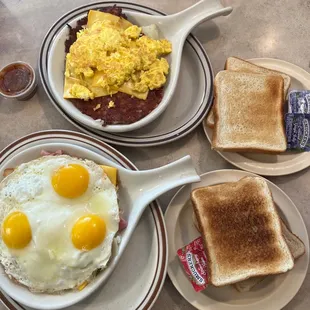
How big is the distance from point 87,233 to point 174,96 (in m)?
0.99

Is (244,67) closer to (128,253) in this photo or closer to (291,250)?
(291,250)

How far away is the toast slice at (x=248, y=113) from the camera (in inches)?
84.4

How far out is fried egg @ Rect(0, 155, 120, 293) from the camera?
68.0 inches

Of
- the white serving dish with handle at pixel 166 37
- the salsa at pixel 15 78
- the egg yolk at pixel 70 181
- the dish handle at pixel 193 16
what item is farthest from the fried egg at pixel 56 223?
the dish handle at pixel 193 16

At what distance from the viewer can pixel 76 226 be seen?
5.74 ft

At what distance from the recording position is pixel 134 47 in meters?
2.16

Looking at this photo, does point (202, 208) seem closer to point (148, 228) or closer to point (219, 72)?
point (148, 228)

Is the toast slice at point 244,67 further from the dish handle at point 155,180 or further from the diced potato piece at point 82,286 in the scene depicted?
the diced potato piece at point 82,286

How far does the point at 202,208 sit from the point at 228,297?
46cm

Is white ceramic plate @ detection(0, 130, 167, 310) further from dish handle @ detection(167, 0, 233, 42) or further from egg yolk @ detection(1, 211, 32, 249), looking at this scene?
dish handle @ detection(167, 0, 233, 42)

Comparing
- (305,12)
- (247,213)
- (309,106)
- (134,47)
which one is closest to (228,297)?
(247,213)

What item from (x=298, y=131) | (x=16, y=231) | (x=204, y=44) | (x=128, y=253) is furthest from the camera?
(x=204, y=44)

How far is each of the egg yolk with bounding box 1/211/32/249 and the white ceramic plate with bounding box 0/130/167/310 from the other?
309 mm

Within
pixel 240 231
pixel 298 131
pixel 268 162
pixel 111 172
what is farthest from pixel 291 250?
pixel 111 172
